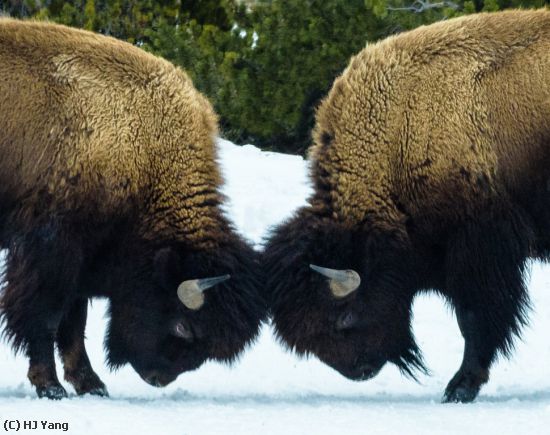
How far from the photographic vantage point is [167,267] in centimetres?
860

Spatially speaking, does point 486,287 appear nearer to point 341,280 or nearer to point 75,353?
point 341,280

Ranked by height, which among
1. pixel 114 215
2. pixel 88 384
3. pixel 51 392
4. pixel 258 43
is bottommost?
pixel 258 43

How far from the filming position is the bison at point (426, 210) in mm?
8703

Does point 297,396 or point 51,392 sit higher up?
point 51,392

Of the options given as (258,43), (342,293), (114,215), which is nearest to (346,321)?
(342,293)

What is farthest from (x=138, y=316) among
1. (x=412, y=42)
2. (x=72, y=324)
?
(x=412, y=42)

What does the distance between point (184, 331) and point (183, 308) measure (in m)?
0.14

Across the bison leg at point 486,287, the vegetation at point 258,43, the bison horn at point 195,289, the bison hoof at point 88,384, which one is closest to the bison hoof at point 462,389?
the bison leg at point 486,287

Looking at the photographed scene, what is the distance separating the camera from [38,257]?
836 centimetres

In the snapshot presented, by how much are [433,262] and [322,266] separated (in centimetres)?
73

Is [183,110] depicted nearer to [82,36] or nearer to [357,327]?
[82,36]

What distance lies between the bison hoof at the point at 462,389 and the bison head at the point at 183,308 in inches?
49.4

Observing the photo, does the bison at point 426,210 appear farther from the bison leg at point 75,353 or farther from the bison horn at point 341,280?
the bison leg at point 75,353

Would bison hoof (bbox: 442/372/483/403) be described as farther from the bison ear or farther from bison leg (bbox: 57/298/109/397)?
bison leg (bbox: 57/298/109/397)
